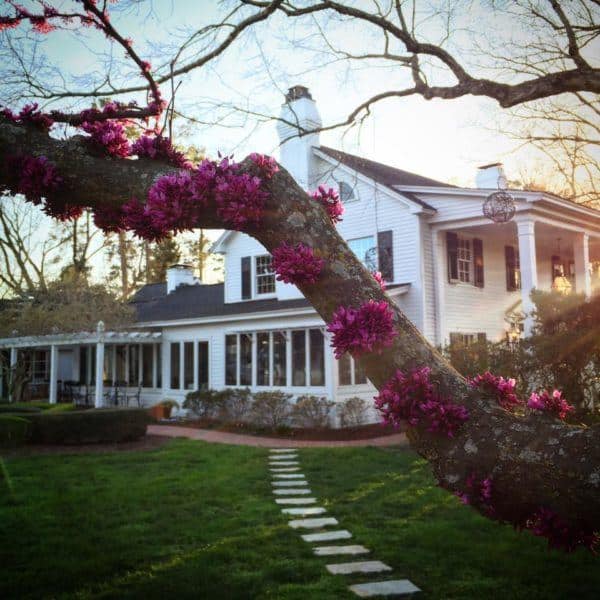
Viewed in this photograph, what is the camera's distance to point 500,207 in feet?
44.2

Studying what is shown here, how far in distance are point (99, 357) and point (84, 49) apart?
590 inches

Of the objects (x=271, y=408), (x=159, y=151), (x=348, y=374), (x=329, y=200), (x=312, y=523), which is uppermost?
(x=159, y=151)

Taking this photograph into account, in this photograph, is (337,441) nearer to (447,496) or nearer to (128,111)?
(447,496)

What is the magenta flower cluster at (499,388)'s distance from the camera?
7.14 ft

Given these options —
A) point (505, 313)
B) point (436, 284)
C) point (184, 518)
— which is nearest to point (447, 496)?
point (184, 518)

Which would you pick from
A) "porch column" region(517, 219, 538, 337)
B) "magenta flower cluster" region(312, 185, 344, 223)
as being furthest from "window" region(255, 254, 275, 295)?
"magenta flower cluster" region(312, 185, 344, 223)

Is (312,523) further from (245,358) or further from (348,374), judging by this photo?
(245,358)

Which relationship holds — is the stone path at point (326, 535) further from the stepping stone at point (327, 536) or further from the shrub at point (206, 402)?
the shrub at point (206, 402)

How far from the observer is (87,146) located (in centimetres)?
255

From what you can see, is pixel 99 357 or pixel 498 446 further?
pixel 99 357

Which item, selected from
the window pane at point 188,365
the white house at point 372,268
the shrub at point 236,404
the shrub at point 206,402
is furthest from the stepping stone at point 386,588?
the window pane at point 188,365

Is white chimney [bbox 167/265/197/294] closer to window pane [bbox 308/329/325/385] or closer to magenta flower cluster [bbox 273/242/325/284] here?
window pane [bbox 308/329/325/385]

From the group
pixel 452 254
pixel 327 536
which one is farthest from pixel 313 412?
pixel 327 536

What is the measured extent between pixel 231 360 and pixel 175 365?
120 inches
